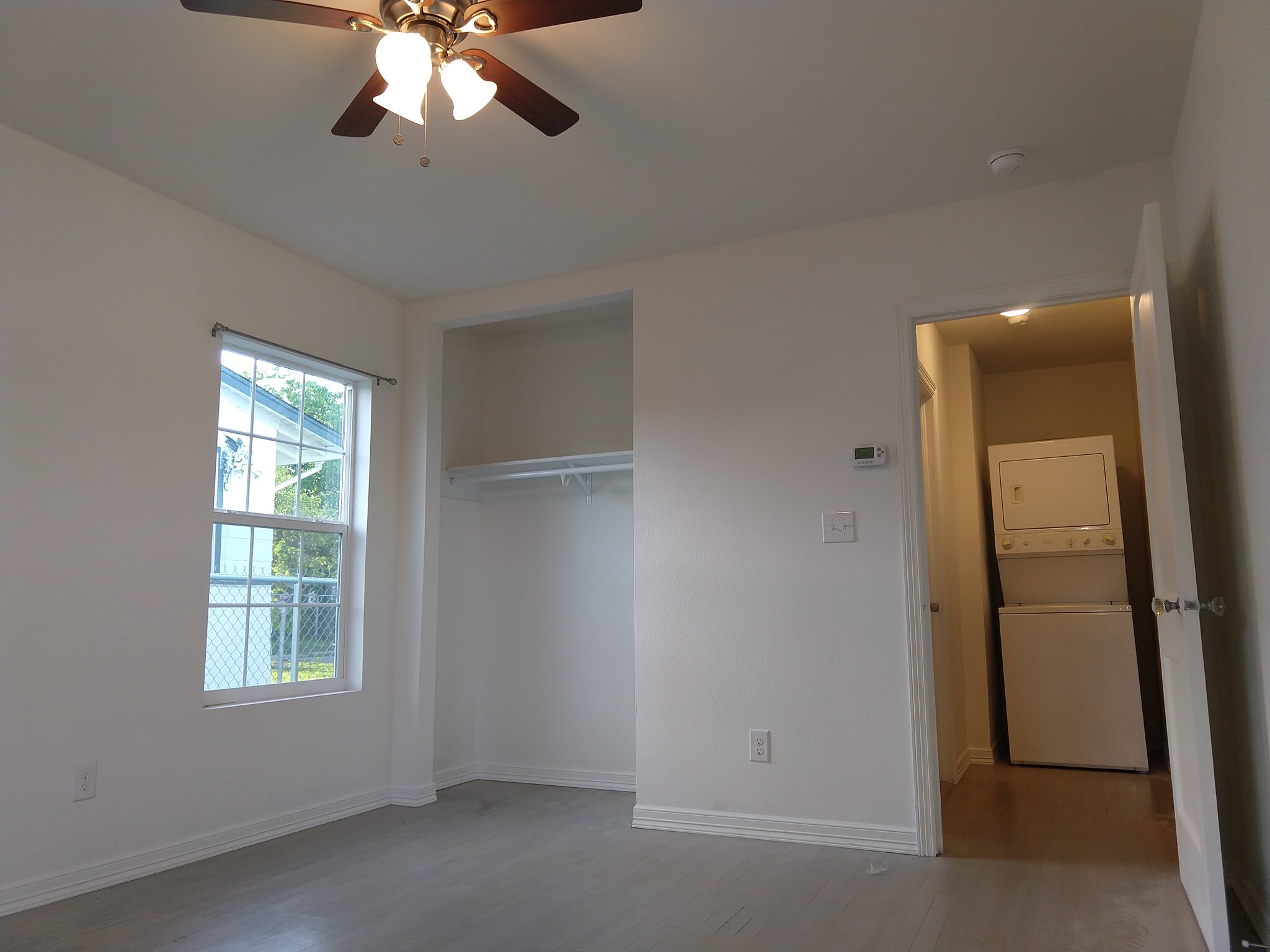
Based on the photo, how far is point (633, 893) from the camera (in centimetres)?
278

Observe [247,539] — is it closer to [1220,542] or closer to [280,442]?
[280,442]

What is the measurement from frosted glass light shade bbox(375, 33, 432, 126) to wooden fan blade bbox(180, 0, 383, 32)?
0.34 feet

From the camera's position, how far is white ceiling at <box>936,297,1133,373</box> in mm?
4898

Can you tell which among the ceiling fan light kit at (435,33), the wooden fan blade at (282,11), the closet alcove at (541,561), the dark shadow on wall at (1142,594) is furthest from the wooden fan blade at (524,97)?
the dark shadow on wall at (1142,594)

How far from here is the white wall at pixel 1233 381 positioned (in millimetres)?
1941

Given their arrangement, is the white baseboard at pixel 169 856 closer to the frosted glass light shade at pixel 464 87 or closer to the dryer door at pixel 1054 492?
the frosted glass light shade at pixel 464 87

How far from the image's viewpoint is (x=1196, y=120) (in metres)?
2.58

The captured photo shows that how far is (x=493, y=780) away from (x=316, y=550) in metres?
1.64

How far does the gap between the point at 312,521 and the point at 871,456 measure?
2494 millimetres

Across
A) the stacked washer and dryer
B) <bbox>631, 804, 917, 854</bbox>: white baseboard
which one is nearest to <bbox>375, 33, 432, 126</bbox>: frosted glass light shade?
<bbox>631, 804, 917, 854</bbox>: white baseboard

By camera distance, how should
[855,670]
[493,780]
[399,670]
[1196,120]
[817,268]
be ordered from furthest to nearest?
1. [493,780]
2. [399,670]
3. [817,268]
4. [855,670]
5. [1196,120]

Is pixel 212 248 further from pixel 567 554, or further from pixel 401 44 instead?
pixel 567 554

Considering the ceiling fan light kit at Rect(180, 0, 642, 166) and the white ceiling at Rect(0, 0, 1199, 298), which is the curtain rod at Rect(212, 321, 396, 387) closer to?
the white ceiling at Rect(0, 0, 1199, 298)

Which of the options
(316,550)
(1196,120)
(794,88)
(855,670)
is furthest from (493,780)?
(1196,120)
